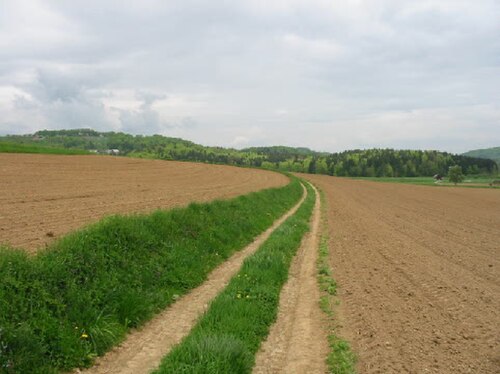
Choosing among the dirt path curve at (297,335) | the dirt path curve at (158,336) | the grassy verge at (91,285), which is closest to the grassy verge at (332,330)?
the dirt path curve at (297,335)

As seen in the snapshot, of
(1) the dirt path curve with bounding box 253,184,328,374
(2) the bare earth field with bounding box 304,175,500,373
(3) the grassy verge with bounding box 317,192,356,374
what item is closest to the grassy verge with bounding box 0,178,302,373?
(1) the dirt path curve with bounding box 253,184,328,374

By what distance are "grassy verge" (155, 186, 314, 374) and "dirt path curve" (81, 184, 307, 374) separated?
15.2 inches

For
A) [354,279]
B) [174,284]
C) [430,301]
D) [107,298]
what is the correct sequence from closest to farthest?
[107,298], [430,301], [174,284], [354,279]

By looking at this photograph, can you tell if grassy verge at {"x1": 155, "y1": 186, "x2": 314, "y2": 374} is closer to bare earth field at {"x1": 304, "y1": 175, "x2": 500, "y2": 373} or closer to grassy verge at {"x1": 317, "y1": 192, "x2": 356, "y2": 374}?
grassy verge at {"x1": 317, "y1": 192, "x2": 356, "y2": 374}

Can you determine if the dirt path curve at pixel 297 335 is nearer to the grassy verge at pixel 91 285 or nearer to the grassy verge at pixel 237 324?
the grassy verge at pixel 237 324

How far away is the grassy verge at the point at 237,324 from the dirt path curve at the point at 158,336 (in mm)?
386

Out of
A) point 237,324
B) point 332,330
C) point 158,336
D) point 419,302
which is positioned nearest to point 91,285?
point 158,336

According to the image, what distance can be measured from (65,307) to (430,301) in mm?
7242

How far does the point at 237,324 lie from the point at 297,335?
1133mm

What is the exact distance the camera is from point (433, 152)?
169625 mm

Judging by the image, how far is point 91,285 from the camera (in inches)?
304

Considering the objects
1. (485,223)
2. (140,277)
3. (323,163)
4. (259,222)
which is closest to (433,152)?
(323,163)

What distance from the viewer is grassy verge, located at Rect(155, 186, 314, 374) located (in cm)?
588

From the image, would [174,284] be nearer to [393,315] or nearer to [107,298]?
[107,298]
